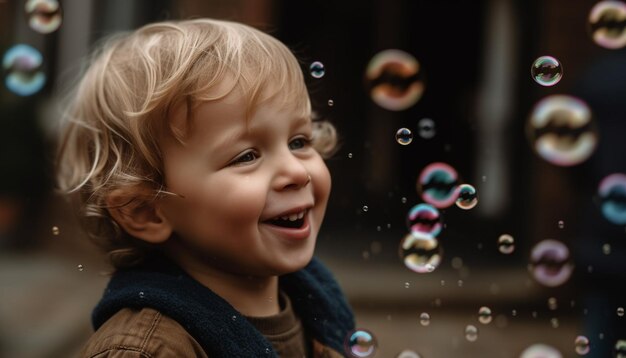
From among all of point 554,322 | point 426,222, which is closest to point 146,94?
point 426,222

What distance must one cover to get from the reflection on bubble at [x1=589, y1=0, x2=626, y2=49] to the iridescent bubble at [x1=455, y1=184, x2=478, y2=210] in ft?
1.68

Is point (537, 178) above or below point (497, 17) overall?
below

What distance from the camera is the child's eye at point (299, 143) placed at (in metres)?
1.43

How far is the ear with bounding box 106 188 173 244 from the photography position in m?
1.41

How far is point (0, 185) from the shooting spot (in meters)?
5.29

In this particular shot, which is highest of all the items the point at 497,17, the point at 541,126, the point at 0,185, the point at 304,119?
the point at 304,119

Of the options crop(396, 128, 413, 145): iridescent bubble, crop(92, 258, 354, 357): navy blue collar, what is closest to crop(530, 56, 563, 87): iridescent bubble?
crop(396, 128, 413, 145): iridescent bubble

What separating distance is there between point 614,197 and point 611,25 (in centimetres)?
41

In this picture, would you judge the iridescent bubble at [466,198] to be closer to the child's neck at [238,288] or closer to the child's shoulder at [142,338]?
the child's neck at [238,288]

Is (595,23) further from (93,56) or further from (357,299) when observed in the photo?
(357,299)

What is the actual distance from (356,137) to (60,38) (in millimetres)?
1767

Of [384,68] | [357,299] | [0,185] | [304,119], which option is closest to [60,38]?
[0,185]

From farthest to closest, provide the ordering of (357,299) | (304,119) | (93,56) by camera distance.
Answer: (357,299) < (93,56) < (304,119)

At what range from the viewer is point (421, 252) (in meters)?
1.93
